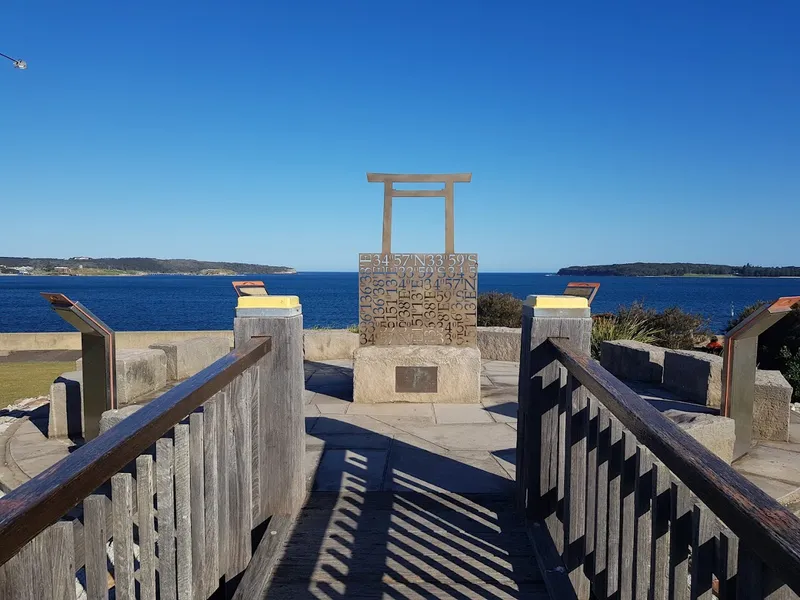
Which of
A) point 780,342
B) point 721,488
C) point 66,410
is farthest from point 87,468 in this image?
point 780,342

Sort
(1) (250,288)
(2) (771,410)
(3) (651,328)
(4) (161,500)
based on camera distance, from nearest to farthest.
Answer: (4) (161,500)
(2) (771,410)
(1) (250,288)
(3) (651,328)

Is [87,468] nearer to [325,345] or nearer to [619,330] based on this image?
[325,345]

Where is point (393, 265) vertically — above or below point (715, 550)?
above

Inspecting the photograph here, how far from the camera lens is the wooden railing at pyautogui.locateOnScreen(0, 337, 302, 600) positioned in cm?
118

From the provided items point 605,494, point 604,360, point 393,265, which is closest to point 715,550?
point 605,494

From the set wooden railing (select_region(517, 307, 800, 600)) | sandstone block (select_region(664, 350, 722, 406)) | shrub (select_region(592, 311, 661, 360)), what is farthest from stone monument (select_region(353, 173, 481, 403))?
shrub (select_region(592, 311, 661, 360))

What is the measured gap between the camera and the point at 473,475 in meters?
4.38

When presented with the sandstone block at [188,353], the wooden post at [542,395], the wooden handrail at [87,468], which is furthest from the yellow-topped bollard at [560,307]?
the sandstone block at [188,353]

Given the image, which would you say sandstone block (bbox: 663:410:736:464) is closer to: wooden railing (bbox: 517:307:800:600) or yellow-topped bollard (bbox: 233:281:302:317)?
wooden railing (bbox: 517:307:800:600)

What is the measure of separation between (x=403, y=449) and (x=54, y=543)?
13.1 feet

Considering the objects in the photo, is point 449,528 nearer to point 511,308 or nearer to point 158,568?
point 158,568

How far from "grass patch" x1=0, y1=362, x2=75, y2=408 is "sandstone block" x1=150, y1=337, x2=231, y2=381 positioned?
250cm

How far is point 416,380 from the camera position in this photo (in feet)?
22.5

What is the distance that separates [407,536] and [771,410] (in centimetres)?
420
